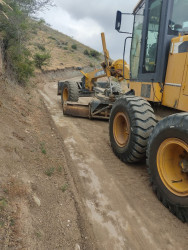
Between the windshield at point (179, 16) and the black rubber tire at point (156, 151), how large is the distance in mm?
1917

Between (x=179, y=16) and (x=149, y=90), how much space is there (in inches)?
54.9

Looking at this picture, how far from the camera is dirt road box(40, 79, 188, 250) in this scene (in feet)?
8.20

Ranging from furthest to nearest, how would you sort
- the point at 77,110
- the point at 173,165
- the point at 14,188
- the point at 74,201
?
the point at 77,110 → the point at 173,165 → the point at 74,201 → the point at 14,188

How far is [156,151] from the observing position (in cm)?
315

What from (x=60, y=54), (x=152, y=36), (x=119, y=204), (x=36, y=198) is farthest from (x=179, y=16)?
(x=60, y=54)

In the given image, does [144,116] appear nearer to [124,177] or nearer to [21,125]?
[124,177]

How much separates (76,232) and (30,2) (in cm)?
1199

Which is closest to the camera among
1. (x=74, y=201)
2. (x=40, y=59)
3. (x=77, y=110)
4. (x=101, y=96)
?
(x=74, y=201)

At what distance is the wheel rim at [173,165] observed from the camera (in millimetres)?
2914

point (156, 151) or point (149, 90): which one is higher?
point (149, 90)

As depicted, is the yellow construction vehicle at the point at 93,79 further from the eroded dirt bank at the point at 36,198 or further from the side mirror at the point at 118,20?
the eroded dirt bank at the point at 36,198

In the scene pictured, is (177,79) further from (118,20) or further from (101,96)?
(101,96)

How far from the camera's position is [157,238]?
2.53m

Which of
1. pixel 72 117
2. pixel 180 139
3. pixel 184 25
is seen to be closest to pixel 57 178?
pixel 180 139
